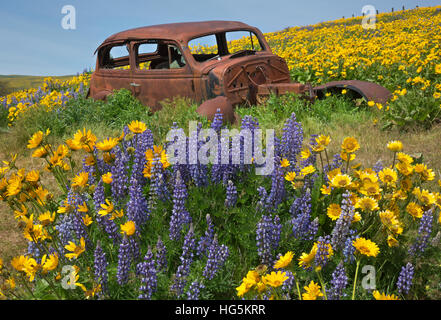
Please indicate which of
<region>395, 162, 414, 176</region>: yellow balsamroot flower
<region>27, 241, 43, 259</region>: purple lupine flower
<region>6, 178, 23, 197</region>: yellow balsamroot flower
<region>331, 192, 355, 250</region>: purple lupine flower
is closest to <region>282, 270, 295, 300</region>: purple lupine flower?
<region>331, 192, 355, 250</region>: purple lupine flower

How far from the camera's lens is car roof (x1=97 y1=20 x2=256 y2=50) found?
257 inches

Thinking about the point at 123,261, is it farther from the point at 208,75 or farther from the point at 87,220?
the point at 208,75

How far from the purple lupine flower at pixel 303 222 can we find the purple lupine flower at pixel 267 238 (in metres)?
0.16

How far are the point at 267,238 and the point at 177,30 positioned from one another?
5215 millimetres

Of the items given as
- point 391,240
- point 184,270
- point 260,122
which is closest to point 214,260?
point 184,270

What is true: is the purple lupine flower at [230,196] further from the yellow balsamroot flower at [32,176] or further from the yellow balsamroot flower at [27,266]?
the yellow balsamroot flower at [32,176]

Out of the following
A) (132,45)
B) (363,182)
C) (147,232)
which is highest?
(132,45)

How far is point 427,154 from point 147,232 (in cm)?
407

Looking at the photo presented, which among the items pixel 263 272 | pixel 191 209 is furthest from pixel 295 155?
pixel 263 272

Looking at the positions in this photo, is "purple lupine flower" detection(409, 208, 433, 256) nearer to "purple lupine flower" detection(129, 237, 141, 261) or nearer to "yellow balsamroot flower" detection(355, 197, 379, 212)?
"yellow balsamroot flower" detection(355, 197, 379, 212)

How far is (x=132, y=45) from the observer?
6.90 m

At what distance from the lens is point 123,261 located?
2129 mm
